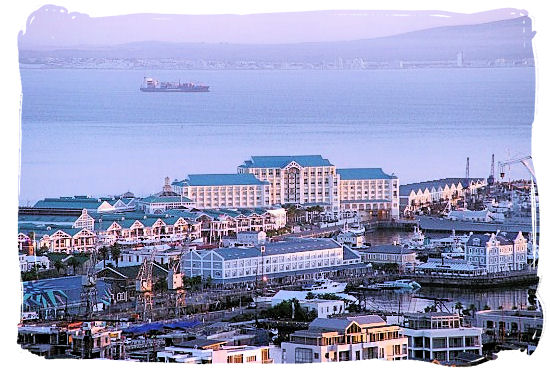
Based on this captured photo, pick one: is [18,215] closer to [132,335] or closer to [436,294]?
[132,335]

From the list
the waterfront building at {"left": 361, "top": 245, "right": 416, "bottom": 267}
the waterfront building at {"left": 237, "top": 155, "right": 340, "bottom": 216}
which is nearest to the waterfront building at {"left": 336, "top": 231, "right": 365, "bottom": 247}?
the waterfront building at {"left": 361, "top": 245, "right": 416, "bottom": 267}

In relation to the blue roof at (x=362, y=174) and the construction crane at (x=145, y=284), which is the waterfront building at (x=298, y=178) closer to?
the blue roof at (x=362, y=174)


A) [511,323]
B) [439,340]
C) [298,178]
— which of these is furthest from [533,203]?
[298,178]

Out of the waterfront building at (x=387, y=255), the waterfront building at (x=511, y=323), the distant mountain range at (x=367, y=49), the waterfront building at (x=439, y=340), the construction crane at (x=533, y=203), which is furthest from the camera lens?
the waterfront building at (x=387, y=255)

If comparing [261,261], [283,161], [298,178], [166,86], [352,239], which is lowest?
[261,261]

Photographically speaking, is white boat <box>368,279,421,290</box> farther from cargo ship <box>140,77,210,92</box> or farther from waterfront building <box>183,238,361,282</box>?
cargo ship <box>140,77,210,92</box>

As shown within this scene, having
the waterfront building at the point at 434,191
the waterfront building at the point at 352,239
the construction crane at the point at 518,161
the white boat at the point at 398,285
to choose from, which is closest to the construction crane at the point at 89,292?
the waterfront building at the point at 352,239

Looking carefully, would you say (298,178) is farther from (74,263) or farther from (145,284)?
(74,263)
